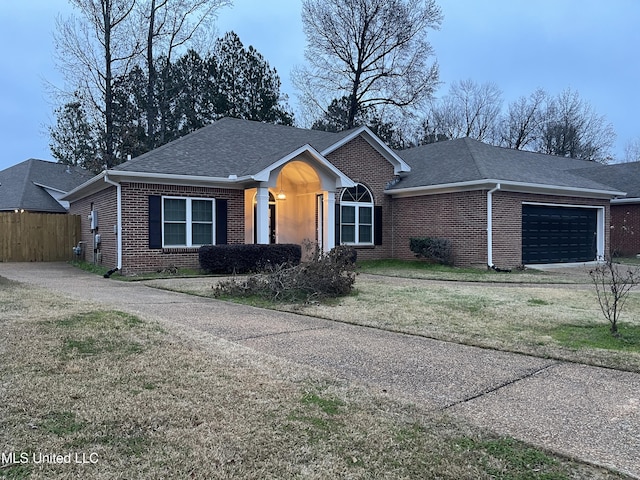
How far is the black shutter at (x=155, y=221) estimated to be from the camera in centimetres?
1401

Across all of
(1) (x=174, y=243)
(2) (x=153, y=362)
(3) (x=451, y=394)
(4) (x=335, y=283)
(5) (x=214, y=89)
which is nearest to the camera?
(3) (x=451, y=394)

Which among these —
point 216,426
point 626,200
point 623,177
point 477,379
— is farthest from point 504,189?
point 216,426

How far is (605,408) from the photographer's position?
3783 mm

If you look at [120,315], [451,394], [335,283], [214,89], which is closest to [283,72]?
[214,89]

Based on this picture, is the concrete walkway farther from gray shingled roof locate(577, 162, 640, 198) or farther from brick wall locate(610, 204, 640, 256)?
gray shingled roof locate(577, 162, 640, 198)

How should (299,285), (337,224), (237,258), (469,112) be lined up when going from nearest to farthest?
(299,285) < (237,258) < (337,224) < (469,112)

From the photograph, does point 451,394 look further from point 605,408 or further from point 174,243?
point 174,243

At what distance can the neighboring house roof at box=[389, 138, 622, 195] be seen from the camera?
16.2 m

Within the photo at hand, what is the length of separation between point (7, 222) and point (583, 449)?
74.7 ft

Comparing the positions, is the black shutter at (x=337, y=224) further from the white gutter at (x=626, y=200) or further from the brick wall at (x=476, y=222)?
the white gutter at (x=626, y=200)

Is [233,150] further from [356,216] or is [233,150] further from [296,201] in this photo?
[356,216]

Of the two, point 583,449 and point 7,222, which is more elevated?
point 7,222

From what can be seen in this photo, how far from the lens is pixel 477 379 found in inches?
176

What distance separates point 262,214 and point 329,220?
2492 mm
